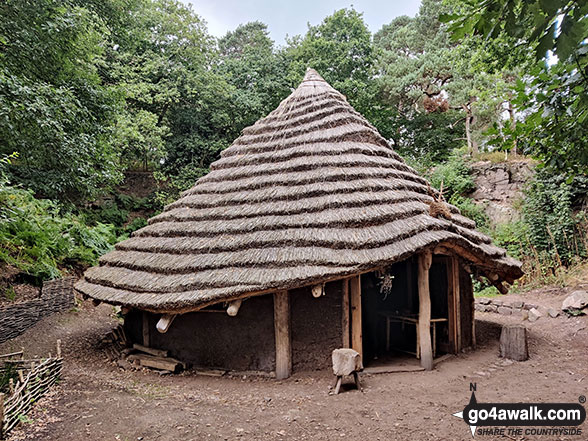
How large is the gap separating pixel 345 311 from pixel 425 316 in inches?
59.5

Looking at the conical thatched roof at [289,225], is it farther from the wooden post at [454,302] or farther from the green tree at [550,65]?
the green tree at [550,65]

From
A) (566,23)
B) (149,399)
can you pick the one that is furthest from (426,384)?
(566,23)

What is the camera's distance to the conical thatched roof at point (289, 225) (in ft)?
19.7

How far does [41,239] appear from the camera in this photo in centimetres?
1047

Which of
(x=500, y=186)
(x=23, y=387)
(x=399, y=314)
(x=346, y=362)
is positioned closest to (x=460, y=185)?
(x=500, y=186)

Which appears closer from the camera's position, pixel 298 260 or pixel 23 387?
pixel 23 387

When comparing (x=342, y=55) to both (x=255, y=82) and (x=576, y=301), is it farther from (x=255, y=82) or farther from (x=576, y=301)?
(x=576, y=301)

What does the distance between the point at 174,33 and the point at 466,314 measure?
1922cm

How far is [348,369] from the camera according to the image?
546cm

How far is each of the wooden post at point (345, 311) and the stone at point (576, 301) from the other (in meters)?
6.65

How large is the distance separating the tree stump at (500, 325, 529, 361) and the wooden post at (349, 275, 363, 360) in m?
2.90

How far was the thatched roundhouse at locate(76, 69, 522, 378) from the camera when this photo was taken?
19.9 feet

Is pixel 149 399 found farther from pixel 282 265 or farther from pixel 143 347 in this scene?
pixel 282 265

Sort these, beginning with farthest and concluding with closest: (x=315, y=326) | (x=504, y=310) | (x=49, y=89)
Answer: (x=504, y=310), (x=49, y=89), (x=315, y=326)
